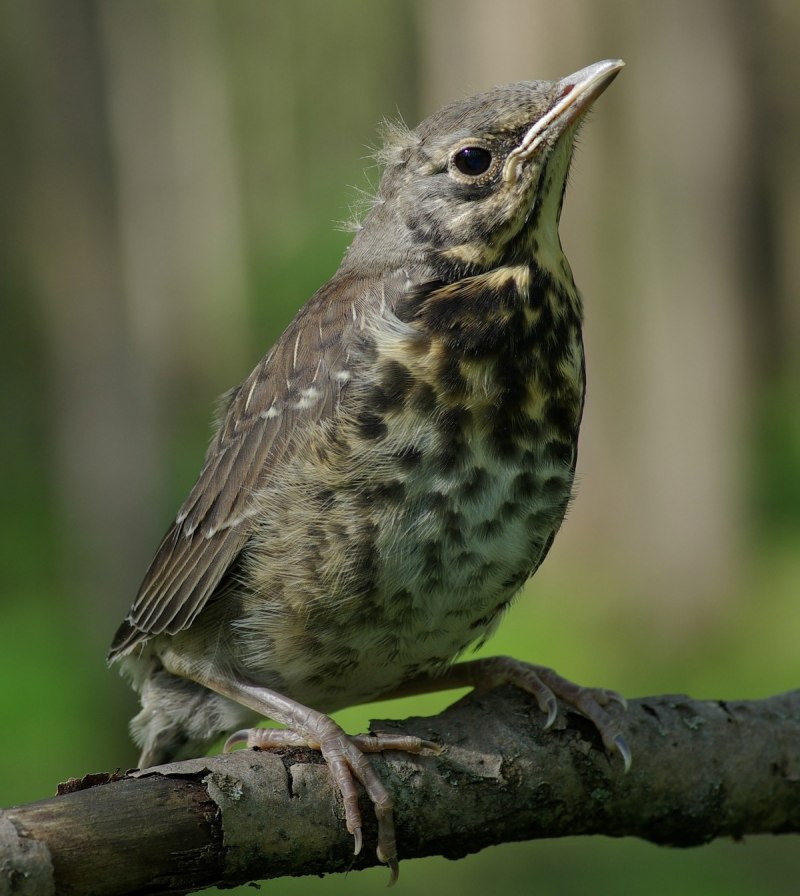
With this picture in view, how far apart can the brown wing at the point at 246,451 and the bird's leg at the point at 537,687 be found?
0.73 m

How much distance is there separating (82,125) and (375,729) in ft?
18.2

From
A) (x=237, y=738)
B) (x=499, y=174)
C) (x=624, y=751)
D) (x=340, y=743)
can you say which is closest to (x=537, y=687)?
(x=624, y=751)

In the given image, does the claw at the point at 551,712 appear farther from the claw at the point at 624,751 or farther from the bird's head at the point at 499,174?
the bird's head at the point at 499,174

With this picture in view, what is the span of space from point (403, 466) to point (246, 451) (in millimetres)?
707

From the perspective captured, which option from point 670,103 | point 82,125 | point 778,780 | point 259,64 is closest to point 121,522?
point 82,125

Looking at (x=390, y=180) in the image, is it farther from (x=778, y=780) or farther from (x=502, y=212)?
(x=778, y=780)

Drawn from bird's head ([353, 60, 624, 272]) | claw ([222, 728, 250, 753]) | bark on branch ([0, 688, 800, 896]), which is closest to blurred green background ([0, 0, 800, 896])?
bird's head ([353, 60, 624, 272])

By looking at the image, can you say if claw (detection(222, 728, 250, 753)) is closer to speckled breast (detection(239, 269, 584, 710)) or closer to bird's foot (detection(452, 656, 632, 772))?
speckled breast (detection(239, 269, 584, 710))

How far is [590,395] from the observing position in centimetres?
1103

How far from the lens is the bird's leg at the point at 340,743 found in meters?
3.09

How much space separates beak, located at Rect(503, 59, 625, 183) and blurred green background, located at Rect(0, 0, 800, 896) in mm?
817

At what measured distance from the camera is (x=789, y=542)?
1166 centimetres

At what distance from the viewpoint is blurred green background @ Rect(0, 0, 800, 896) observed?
791cm

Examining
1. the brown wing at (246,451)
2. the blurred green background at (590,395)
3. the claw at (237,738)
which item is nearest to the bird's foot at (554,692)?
the claw at (237,738)
